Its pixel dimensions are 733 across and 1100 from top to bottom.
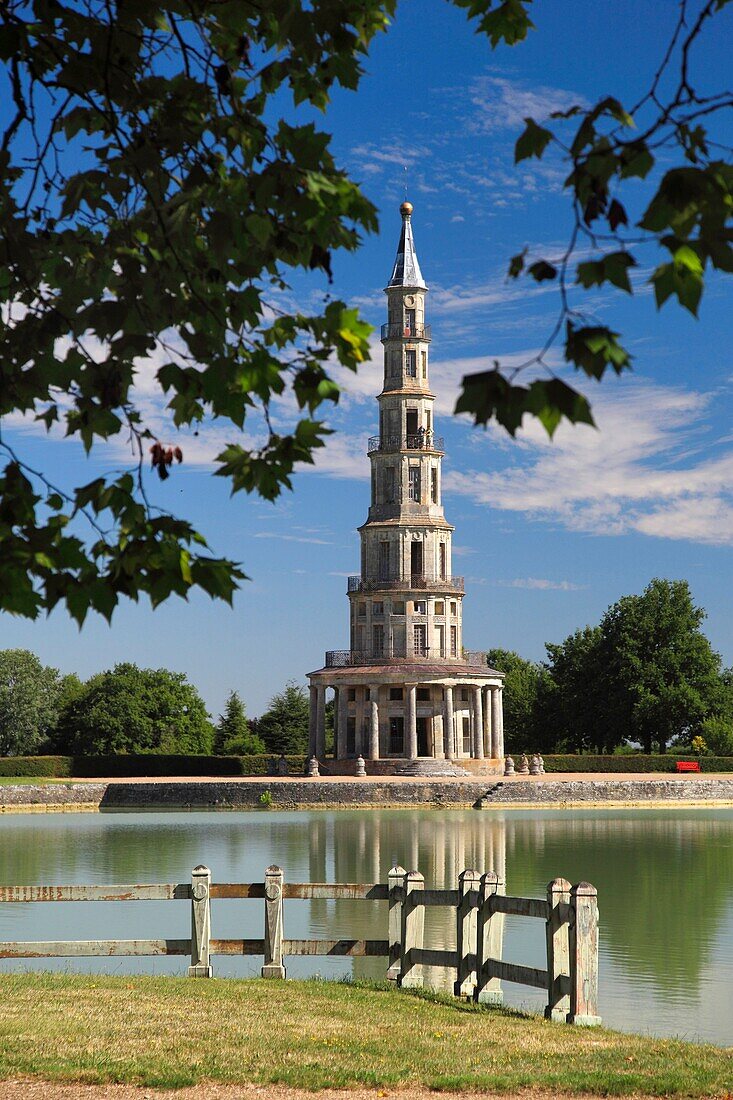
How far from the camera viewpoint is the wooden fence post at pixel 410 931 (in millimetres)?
12172

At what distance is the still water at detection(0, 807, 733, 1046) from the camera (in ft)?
48.0

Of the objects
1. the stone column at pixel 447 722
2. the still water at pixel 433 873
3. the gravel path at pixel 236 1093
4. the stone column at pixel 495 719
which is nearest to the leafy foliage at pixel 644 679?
the stone column at pixel 495 719

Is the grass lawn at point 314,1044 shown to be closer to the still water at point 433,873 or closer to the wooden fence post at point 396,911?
the wooden fence post at point 396,911

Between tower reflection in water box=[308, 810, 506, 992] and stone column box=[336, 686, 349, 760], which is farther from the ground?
stone column box=[336, 686, 349, 760]

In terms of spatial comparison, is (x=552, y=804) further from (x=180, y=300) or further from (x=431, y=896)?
(x=180, y=300)

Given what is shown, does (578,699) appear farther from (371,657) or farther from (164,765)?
(164,765)

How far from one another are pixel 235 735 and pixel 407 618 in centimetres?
1954

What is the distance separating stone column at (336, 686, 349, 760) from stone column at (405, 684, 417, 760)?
4.15 m

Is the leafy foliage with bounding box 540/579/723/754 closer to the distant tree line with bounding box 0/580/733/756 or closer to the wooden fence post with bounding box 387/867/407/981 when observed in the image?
the distant tree line with bounding box 0/580/733/756

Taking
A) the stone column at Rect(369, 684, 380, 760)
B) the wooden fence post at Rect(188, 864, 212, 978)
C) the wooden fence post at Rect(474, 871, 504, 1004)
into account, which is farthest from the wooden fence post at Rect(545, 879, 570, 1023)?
the stone column at Rect(369, 684, 380, 760)

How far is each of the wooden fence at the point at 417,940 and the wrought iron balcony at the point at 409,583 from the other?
61.2 m

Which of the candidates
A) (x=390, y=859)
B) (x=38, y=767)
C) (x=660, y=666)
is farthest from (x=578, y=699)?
(x=390, y=859)

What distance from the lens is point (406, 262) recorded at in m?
77.2

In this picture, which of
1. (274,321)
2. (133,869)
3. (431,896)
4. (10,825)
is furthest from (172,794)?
(274,321)
